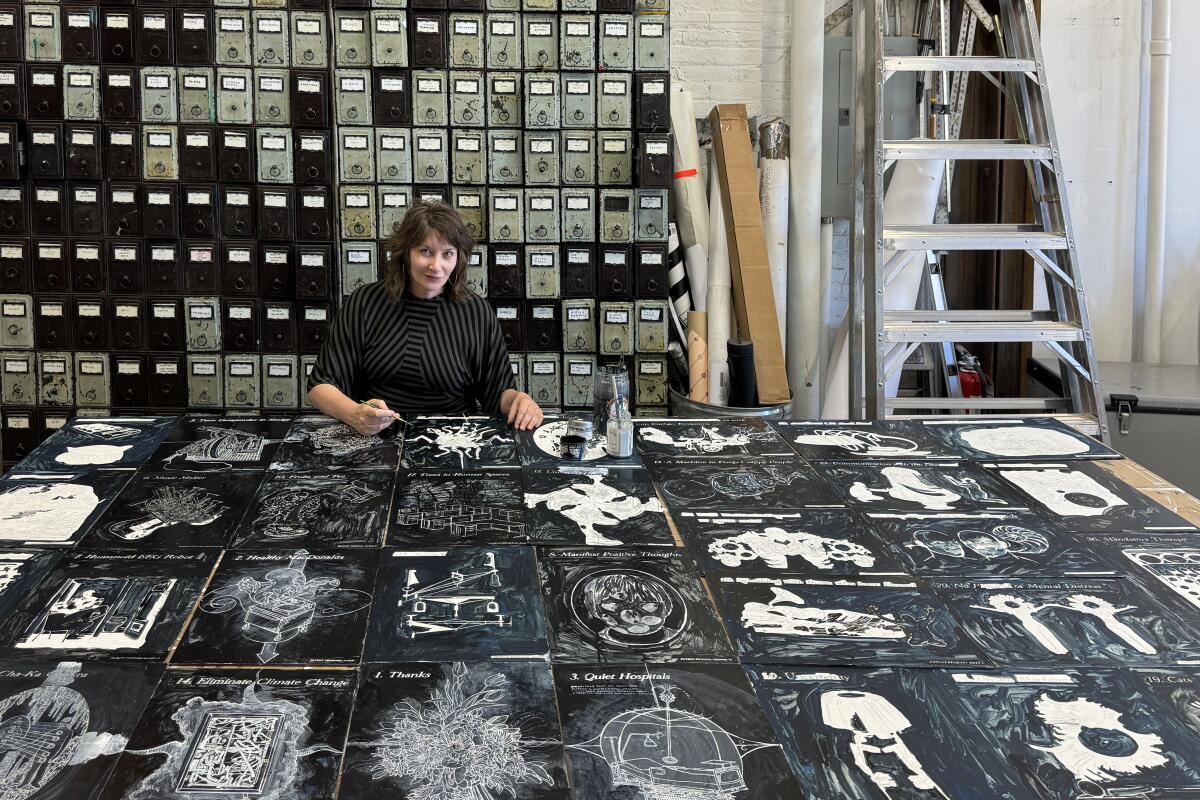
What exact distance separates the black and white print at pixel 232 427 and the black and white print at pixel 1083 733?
5.46ft

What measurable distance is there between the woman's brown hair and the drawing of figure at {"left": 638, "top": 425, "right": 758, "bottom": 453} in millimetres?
740

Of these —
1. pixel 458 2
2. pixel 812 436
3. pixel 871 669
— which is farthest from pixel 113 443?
pixel 458 2

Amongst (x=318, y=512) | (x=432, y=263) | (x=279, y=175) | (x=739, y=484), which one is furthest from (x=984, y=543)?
(x=279, y=175)

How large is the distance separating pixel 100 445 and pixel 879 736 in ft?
5.91

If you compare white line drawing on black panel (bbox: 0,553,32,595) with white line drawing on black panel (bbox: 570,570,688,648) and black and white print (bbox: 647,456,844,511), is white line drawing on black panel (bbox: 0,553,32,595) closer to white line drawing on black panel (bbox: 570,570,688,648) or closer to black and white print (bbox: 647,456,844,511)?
white line drawing on black panel (bbox: 570,570,688,648)

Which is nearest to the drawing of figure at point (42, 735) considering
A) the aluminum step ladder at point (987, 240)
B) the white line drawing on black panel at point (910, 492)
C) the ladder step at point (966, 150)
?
the white line drawing on black panel at point (910, 492)

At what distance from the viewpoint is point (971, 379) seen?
4.46m

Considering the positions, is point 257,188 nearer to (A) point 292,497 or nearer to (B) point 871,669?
(A) point 292,497

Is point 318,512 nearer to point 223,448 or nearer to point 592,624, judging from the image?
point 223,448

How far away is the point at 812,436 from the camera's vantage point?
258 centimetres

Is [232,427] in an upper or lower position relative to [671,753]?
upper

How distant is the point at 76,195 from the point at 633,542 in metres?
3.05

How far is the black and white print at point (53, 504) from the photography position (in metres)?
1.83

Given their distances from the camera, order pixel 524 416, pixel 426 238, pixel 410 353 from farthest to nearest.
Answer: pixel 410 353, pixel 426 238, pixel 524 416
